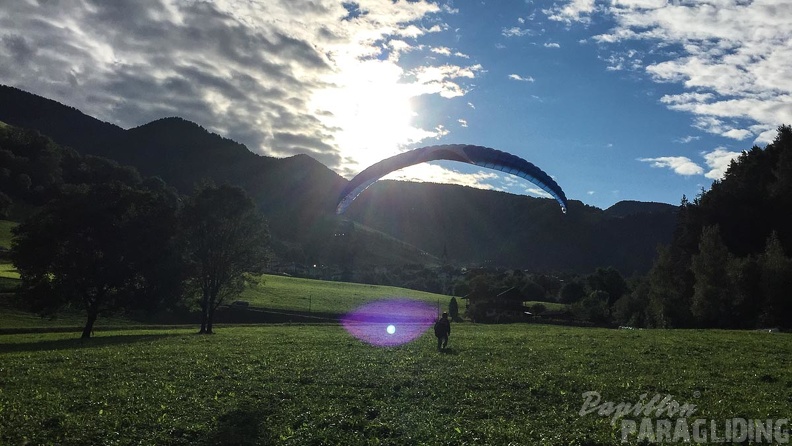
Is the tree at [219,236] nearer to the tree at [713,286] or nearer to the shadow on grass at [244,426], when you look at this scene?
the shadow on grass at [244,426]

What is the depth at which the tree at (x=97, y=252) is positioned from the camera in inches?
1890

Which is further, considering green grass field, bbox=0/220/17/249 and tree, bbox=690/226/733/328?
green grass field, bbox=0/220/17/249

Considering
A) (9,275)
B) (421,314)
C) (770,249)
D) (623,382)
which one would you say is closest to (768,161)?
(770,249)

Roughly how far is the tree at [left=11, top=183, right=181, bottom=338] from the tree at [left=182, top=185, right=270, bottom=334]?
2413 millimetres

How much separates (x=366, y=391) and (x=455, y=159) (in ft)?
49.6

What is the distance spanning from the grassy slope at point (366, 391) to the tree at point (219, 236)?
80.2 feet

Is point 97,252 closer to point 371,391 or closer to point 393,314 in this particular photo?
point 371,391

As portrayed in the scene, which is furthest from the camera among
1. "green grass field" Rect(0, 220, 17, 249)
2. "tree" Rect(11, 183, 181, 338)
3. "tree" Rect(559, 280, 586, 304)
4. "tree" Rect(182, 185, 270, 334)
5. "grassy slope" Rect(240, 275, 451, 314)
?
"tree" Rect(559, 280, 586, 304)

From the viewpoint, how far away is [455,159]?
3069 centimetres

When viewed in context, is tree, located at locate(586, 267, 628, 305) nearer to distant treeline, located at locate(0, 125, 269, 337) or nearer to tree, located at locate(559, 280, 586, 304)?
tree, located at locate(559, 280, 586, 304)

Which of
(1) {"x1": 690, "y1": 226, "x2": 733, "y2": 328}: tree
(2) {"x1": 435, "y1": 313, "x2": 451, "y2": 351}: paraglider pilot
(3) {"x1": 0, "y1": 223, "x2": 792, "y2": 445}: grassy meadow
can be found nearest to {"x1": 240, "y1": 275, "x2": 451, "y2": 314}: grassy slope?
(2) {"x1": 435, "y1": 313, "x2": 451, "y2": 351}: paraglider pilot

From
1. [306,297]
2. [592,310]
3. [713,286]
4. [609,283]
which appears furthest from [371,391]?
[609,283]

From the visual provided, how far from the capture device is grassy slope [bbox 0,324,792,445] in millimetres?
15477

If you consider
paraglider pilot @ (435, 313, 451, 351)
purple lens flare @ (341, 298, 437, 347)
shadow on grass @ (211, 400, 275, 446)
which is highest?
paraglider pilot @ (435, 313, 451, 351)
